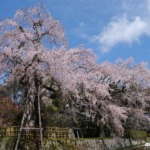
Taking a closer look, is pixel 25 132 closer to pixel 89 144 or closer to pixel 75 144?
pixel 75 144

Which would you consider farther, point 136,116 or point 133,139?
point 133,139

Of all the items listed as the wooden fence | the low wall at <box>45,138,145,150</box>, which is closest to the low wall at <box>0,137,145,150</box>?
the low wall at <box>45,138,145,150</box>

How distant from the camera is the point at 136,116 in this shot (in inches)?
1167

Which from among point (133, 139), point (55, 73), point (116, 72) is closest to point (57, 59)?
point (55, 73)

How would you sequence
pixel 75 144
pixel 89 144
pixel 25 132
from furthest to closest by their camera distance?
1. pixel 89 144
2. pixel 75 144
3. pixel 25 132

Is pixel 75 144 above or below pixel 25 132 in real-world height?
below

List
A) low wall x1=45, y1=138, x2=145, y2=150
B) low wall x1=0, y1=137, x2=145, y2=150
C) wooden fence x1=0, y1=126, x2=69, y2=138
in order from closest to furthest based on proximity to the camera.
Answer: low wall x1=0, y1=137, x2=145, y2=150 < wooden fence x1=0, y1=126, x2=69, y2=138 < low wall x1=45, y1=138, x2=145, y2=150

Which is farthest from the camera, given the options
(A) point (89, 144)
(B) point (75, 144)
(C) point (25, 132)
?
(A) point (89, 144)

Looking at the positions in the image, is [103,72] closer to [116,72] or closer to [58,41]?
[116,72]

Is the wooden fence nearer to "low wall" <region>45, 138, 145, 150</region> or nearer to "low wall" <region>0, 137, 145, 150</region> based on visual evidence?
"low wall" <region>0, 137, 145, 150</region>

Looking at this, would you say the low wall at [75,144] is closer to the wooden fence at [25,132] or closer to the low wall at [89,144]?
the low wall at [89,144]

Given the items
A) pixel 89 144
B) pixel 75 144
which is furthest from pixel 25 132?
pixel 89 144

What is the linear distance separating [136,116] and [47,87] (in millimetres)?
12577

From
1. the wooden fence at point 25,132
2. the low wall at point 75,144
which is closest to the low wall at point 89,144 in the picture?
the low wall at point 75,144
